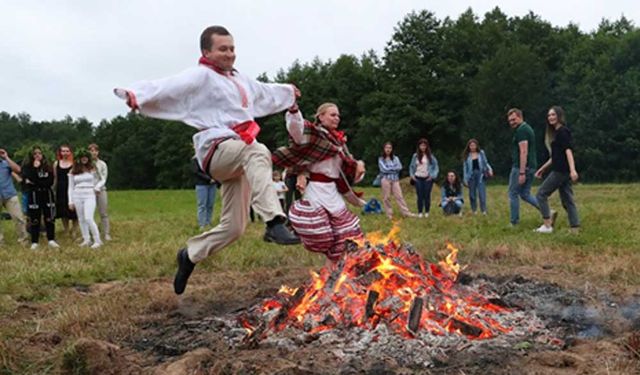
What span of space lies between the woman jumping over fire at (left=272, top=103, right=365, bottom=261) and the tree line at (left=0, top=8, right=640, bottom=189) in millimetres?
37552

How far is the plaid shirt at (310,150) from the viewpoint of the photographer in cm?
580

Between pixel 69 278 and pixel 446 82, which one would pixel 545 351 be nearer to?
pixel 69 278

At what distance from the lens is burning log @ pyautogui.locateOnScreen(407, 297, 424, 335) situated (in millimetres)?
4148

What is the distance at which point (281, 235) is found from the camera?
4.40 metres

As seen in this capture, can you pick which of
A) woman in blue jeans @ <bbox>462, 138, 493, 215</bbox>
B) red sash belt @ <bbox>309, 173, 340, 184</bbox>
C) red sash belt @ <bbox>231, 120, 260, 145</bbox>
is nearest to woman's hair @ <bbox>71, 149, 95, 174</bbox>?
red sash belt @ <bbox>309, 173, 340, 184</bbox>

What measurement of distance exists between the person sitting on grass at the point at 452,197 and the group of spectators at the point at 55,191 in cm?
760

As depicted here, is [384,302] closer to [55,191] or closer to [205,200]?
[205,200]

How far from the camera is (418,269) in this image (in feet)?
16.5

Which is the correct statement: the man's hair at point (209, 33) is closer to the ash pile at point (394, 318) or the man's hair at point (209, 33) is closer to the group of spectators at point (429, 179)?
the ash pile at point (394, 318)

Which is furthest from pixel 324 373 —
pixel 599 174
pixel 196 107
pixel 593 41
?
pixel 593 41

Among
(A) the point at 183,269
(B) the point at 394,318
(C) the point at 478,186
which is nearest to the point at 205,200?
(C) the point at 478,186

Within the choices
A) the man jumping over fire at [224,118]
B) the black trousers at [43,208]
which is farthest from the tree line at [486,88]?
the man jumping over fire at [224,118]

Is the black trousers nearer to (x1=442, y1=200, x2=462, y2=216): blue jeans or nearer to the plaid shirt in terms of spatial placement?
the plaid shirt

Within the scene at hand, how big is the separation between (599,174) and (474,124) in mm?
9404
